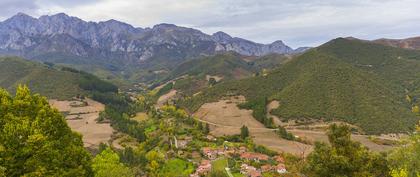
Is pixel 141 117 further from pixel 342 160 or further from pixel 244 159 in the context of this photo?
pixel 342 160

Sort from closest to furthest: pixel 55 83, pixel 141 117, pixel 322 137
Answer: pixel 322 137, pixel 141 117, pixel 55 83

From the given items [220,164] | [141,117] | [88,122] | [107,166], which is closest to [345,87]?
[220,164]

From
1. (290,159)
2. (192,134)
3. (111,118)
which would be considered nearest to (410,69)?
(192,134)

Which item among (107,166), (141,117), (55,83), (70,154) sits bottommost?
(141,117)

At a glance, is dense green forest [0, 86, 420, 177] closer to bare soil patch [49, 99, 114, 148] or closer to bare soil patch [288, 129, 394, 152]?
bare soil patch [288, 129, 394, 152]

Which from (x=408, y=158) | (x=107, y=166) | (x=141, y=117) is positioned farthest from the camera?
A: (x=141, y=117)

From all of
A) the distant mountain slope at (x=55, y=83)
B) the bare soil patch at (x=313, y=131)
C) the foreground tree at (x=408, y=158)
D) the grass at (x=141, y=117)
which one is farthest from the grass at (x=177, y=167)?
the distant mountain slope at (x=55, y=83)

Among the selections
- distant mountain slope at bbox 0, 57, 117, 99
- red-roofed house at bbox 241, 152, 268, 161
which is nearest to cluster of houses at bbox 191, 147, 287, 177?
red-roofed house at bbox 241, 152, 268, 161
